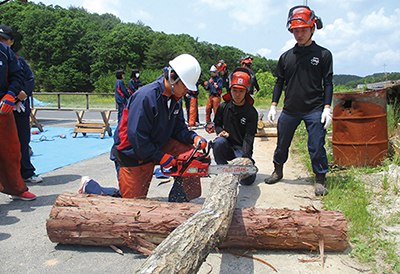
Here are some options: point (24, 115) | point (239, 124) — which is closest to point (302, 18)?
point (239, 124)

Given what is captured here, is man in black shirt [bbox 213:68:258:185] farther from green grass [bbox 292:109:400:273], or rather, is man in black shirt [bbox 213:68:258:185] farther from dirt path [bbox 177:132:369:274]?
green grass [bbox 292:109:400:273]

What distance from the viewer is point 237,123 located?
409cm

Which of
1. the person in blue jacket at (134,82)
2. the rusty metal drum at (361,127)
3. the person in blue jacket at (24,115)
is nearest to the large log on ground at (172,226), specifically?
the person in blue jacket at (24,115)

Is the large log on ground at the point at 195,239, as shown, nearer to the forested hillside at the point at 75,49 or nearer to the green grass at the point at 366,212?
the green grass at the point at 366,212

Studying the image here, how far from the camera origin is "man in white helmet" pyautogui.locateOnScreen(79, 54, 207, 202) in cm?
265

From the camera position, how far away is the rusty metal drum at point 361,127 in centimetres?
409

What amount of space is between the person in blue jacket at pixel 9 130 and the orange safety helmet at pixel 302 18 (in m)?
3.41

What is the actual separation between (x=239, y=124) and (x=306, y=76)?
1.11 meters

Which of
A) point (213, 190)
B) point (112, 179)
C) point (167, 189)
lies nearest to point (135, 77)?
point (112, 179)

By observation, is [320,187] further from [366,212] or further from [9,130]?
[9,130]

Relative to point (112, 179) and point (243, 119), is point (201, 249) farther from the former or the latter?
point (112, 179)

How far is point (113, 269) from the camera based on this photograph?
2.16m

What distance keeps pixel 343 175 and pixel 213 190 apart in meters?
2.49

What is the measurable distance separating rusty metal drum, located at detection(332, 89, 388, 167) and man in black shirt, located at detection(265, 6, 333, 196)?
2.62 feet
